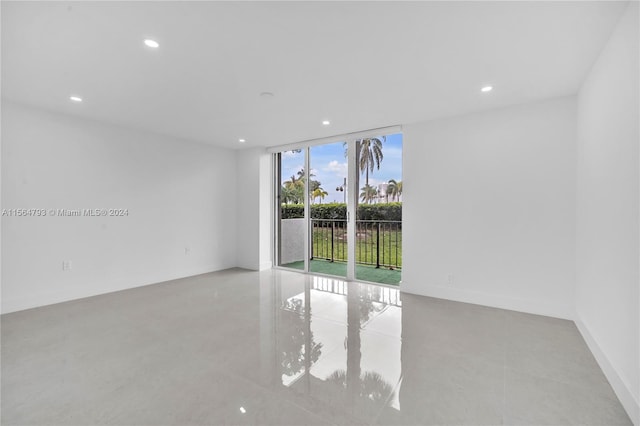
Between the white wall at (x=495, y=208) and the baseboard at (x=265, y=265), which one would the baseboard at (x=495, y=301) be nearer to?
the white wall at (x=495, y=208)

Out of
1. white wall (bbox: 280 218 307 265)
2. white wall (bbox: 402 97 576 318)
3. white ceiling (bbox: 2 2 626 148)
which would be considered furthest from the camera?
white wall (bbox: 280 218 307 265)

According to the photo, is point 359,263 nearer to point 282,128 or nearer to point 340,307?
point 340,307

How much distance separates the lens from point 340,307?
3.46m

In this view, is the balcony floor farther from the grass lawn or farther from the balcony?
the grass lawn

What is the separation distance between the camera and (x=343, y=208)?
16.0 ft

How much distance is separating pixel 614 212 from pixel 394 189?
2.54 meters

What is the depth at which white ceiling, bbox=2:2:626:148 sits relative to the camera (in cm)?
176

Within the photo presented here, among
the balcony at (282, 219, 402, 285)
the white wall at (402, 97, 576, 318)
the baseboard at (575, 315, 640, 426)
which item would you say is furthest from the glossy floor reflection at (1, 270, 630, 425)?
the balcony at (282, 219, 402, 285)

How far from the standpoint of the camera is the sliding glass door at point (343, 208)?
446 centimetres

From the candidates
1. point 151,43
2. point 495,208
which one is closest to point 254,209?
point 151,43

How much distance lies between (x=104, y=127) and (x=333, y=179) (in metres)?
3.42

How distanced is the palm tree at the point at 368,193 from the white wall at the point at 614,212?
245 centimetres

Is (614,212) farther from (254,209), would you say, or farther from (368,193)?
(254,209)

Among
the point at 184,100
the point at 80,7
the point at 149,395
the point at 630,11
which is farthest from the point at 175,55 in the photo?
the point at 630,11
